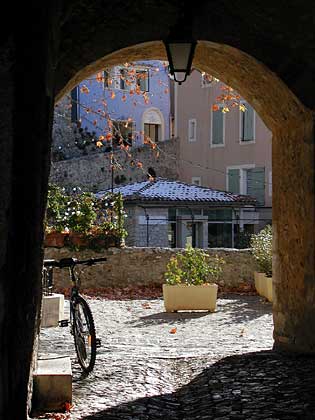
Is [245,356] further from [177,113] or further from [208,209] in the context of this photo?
[177,113]

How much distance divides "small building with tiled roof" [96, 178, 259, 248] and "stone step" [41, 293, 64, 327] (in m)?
13.2

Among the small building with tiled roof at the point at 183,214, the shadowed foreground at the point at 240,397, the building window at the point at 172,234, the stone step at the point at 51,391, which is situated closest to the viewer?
the shadowed foreground at the point at 240,397

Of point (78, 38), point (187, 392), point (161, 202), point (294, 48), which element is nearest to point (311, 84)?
point (294, 48)

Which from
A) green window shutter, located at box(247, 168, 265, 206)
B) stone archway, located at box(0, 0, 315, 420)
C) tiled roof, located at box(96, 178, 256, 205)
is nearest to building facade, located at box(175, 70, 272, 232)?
green window shutter, located at box(247, 168, 265, 206)

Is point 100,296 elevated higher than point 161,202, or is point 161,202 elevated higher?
point 161,202

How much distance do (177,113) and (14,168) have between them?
30.7 meters

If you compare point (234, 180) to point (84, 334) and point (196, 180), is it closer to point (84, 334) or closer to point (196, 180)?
point (196, 180)

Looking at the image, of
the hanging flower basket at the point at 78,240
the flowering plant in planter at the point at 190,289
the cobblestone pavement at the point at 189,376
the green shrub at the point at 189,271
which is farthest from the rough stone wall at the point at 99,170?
the cobblestone pavement at the point at 189,376

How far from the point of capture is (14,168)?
10.9 ft

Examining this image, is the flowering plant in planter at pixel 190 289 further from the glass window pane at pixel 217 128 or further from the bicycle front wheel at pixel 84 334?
the glass window pane at pixel 217 128

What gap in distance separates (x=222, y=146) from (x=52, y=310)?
2287cm

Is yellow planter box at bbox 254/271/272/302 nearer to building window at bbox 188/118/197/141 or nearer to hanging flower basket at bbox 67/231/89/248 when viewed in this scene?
hanging flower basket at bbox 67/231/89/248

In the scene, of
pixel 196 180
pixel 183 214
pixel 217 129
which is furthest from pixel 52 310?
pixel 196 180

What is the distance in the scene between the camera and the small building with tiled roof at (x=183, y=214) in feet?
77.1
